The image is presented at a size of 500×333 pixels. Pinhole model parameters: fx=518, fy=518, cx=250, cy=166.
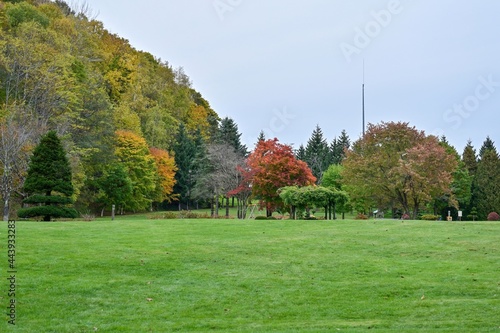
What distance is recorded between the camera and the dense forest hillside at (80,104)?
35719 millimetres

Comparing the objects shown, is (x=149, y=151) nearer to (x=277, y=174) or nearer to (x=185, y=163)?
(x=185, y=163)

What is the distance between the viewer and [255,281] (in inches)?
489

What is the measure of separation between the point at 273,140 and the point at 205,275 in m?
23.9

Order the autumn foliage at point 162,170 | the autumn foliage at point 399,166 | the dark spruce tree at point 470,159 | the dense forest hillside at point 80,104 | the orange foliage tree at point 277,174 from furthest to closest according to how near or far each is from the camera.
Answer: the dark spruce tree at point 470,159 → the autumn foliage at point 162,170 → the dense forest hillside at point 80,104 → the autumn foliage at point 399,166 → the orange foliage tree at point 277,174

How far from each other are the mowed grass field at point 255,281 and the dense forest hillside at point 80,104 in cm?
1894

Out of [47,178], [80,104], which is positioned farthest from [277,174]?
[80,104]

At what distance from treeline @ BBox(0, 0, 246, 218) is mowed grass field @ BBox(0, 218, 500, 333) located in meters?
19.8

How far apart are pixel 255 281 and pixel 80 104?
35.7m

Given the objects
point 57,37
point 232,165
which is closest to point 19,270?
point 57,37

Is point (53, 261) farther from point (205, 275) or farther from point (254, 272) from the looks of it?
point (254, 272)

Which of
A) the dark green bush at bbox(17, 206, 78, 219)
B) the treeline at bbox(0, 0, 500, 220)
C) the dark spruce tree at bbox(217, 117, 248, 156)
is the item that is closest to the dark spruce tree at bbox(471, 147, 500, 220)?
the treeline at bbox(0, 0, 500, 220)

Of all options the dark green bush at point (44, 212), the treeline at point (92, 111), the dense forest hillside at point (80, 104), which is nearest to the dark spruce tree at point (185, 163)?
the treeline at point (92, 111)

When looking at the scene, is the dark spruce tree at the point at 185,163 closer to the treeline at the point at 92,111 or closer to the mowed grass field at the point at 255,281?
the treeline at the point at 92,111

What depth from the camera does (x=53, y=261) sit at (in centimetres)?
1370
